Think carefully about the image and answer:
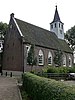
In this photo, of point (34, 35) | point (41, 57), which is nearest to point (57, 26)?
point (34, 35)

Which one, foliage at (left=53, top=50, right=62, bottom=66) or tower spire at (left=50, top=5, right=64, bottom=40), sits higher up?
tower spire at (left=50, top=5, right=64, bottom=40)

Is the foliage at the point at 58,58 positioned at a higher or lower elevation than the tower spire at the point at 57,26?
lower

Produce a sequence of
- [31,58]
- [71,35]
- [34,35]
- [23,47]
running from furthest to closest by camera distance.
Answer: [71,35], [34,35], [23,47], [31,58]

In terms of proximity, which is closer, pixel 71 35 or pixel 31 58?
pixel 31 58

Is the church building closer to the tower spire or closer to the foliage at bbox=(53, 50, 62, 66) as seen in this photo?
the foliage at bbox=(53, 50, 62, 66)

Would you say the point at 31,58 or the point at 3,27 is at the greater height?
the point at 3,27

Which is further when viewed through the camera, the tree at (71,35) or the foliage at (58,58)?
the tree at (71,35)

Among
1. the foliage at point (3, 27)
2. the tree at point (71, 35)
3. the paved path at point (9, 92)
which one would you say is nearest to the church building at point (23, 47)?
the foliage at point (3, 27)

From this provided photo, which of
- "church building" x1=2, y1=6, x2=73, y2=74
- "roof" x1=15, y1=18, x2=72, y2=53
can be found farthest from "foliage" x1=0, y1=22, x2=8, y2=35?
"roof" x1=15, y1=18, x2=72, y2=53

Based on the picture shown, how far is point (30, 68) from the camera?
32.2 metres

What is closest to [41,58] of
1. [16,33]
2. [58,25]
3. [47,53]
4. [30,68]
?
[47,53]

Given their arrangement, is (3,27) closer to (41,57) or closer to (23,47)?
(41,57)

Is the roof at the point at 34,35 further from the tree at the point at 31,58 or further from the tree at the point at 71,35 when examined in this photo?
the tree at the point at 71,35

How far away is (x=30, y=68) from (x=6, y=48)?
29.9 ft
